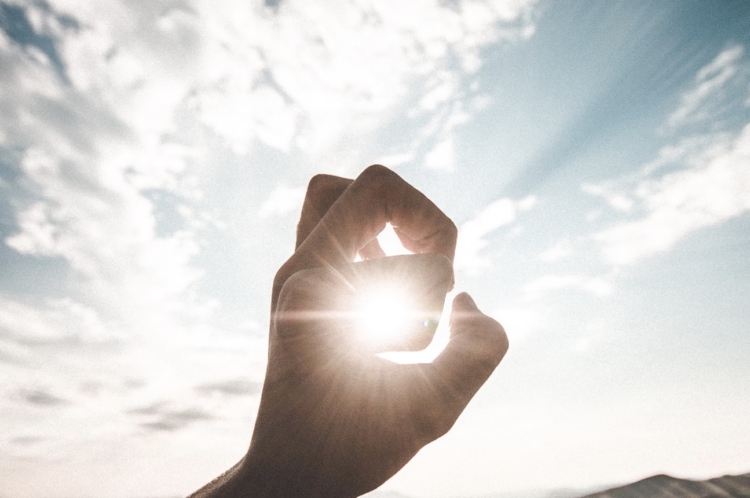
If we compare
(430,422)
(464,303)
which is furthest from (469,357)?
(464,303)

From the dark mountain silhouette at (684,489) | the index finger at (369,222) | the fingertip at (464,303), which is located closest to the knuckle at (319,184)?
the index finger at (369,222)

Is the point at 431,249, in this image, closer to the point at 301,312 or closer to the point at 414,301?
the point at 414,301

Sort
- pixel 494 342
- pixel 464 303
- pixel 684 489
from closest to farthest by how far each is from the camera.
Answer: pixel 494 342 → pixel 464 303 → pixel 684 489

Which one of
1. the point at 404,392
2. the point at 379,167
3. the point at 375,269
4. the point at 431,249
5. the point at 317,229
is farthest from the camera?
the point at 431,249

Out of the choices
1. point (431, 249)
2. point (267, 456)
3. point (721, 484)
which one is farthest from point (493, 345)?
point (721, 484)

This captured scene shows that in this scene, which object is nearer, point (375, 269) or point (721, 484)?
point (375, 269)

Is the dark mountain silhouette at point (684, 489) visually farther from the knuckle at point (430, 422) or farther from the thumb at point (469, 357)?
the knuckle at point (430, 422)

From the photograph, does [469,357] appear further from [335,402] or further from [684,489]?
[684,489]
